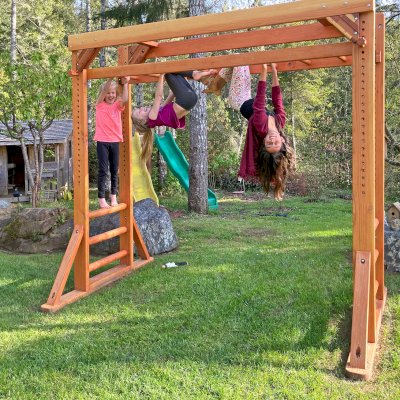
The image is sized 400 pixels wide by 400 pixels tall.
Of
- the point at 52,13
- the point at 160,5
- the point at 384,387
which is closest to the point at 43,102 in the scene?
the point at 160,5

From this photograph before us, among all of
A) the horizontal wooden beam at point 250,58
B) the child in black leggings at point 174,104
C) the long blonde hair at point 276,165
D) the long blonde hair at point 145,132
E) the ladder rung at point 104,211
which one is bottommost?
the ladder rung at point 104,211

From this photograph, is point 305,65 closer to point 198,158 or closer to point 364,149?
point 364,149

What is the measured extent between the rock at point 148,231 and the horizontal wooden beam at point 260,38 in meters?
3.17

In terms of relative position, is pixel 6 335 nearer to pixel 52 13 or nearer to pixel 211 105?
pixel 211 105

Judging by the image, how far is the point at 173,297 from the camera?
539 cm

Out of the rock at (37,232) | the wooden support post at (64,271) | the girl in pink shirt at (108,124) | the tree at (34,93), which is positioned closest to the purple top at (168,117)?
the girl in pink shirt at (108,124)

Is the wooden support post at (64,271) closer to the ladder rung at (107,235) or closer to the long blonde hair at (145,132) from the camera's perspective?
the ladder rung at (107,235)

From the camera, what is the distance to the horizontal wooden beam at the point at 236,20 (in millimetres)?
3814

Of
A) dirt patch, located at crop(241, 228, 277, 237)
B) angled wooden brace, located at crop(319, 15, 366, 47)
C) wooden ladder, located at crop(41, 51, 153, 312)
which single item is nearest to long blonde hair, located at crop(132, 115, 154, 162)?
wooden ladder, located at crop(41, 51, 153, 312)

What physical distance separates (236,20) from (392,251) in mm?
3720

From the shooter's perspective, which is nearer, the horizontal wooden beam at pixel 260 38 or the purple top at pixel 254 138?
the horizontal wooden beam at pixel 260 38

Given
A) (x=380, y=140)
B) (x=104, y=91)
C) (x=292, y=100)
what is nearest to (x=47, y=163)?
(x=292, y=100)

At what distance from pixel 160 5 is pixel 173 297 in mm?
10078

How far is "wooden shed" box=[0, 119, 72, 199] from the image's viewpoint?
1597cm
